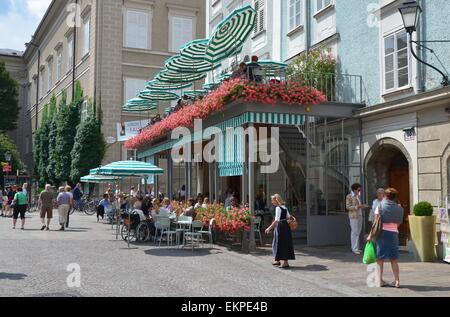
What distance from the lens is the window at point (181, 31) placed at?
34844 millimetres

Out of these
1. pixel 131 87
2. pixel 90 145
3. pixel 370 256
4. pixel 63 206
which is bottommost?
pixel 370 256

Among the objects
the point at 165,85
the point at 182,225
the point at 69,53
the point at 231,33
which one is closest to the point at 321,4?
the point at 231,33

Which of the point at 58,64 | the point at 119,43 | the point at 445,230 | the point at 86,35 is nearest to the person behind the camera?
the point at 445,230

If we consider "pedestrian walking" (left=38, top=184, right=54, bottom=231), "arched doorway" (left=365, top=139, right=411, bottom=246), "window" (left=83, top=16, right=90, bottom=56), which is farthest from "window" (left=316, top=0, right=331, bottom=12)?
"window" (left=83, top=16, right=90, bottom=56)

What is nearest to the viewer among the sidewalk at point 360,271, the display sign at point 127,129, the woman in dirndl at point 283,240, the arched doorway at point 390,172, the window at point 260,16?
the sidewalk at point 360,271

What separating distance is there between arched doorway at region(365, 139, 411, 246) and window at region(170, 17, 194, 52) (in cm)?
2245

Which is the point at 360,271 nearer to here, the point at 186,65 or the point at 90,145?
the point at 186,65

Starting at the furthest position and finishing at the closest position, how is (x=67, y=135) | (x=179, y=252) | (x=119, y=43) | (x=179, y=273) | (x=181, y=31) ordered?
(x=67, y=135) < (x=181, y=31) < (x=119, y=43) < (x=179, y=252) < (x=179, y=273)

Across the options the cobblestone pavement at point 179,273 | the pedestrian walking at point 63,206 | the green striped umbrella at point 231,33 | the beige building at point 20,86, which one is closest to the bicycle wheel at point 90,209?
the pedestrian walking at point 63,206

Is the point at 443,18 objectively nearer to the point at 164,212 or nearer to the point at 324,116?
the point at 324,116

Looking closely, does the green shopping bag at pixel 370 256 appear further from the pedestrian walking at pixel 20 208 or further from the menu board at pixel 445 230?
the pedestrian walking at pixel 20 208

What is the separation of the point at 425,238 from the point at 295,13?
9806 mm

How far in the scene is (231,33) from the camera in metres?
14.9

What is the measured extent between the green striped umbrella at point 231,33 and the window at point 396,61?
3643mm
